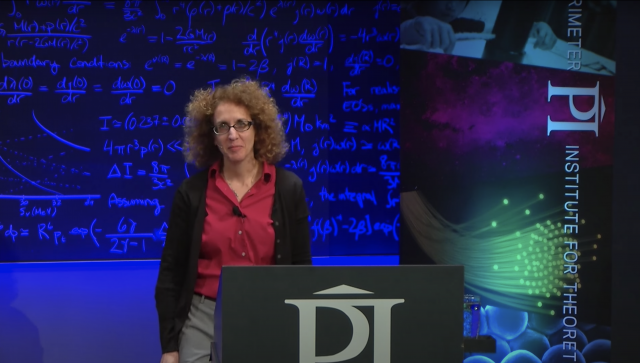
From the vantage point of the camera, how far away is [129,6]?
14.8ft

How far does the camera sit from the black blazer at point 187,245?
211 cm

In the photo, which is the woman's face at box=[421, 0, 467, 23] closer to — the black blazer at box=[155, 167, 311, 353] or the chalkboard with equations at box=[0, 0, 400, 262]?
the chalkboard with equations at box=[0, 0, 400, 262]

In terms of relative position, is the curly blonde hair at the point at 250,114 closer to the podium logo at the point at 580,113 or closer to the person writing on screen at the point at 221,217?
the person writing on screen at the point at 221,217

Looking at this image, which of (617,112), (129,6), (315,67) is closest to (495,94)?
(617,112)

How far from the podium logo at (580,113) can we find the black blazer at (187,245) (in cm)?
180

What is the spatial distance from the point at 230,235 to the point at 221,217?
2.9 inches

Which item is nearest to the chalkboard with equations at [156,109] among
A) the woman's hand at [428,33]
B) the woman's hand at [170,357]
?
the woman's hand at [428,33]

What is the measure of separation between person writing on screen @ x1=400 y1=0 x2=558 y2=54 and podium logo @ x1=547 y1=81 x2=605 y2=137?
1.77 feet

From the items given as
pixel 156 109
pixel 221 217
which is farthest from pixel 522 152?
pixel 156 109

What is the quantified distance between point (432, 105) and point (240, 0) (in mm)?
1839

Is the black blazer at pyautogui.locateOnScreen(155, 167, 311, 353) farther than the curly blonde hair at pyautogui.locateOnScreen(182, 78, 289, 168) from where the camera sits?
No

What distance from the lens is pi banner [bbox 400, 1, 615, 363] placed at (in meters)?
3.41

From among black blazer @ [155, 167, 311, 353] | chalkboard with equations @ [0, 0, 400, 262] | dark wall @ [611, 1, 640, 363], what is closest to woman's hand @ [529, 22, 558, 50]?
dark wall @ [611, 1, 640, 363]

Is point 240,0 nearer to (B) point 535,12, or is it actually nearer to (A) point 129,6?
(A) point 129,6
